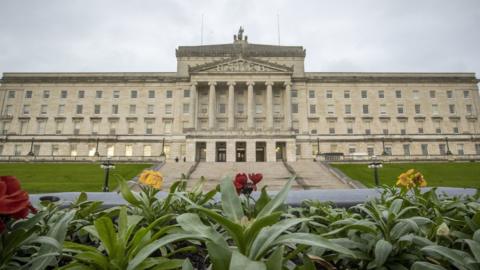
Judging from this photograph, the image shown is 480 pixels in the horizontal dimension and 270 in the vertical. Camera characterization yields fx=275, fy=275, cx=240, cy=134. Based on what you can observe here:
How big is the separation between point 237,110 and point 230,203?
50.1 m

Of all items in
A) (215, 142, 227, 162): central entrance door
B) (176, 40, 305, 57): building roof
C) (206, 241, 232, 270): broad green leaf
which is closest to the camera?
(206, 241, 232, 270): broad green leaf

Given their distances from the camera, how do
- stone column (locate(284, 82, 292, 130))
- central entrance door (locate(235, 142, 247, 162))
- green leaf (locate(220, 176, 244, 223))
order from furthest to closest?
stone column (locate(284, 82, 292, 130)) < central entrance door (locate(235, 142, 247, 162)) < green leaf (locate(220, 176, 244, 223))

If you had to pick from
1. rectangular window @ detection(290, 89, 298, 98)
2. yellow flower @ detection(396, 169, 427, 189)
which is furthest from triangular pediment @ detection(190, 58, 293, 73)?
yellow flower @ detection(396, 169, 427, 189)

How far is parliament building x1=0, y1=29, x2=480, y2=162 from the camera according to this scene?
4994 cm

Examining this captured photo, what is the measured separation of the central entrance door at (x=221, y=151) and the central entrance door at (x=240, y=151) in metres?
2.14

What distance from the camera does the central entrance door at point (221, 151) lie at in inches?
1762

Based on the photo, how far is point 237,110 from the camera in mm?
51906

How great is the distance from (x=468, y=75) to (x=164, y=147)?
6097 centimetres

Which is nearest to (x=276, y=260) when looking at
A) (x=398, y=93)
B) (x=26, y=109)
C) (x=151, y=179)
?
(x=151, y=179)

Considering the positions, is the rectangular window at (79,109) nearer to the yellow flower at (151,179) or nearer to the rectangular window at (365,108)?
the rectangular window at (365,108)

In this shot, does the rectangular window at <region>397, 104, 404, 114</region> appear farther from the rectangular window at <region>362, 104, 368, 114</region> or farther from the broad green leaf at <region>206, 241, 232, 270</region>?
the broad green leaf at <region>206, 241, 232, 270</region>

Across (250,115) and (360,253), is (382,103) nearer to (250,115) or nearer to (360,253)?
(250,115)

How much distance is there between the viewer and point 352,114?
52.9m

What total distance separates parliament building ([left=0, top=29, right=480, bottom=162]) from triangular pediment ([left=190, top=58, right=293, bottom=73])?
185 mm
